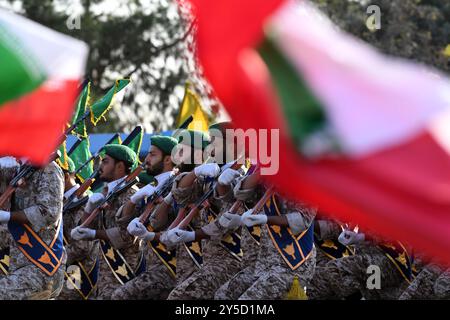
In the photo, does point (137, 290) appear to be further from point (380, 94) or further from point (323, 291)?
point (380, 94)

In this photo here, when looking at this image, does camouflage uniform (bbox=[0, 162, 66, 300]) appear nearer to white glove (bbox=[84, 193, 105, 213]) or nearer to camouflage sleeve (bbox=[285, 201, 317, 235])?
white glove (bbox=[84, 193, 105, 213])

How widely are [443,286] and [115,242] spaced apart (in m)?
2.85

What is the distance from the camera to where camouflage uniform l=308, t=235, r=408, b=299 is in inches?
420

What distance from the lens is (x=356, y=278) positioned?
420 inches

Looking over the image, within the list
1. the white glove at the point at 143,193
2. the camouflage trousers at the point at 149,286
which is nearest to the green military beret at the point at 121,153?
the white glove at the point at 143,193

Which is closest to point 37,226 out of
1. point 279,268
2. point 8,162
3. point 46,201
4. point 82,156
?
point 46,201

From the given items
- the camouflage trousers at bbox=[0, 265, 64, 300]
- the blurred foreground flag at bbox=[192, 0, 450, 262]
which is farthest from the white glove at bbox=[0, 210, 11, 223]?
the blurred foreground flag at bbox=[192, 0, 450, 262]

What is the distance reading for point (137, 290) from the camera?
1095 centimetres

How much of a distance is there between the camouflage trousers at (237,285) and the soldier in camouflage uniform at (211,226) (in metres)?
0.16

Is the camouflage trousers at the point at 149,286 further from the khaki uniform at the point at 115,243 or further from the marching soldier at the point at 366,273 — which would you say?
the marching soldier at the point at 366,273

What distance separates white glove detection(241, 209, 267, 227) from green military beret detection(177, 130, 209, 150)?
119 centimetres

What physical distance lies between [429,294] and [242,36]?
6954mm

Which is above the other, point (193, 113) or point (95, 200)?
point (95, 200)

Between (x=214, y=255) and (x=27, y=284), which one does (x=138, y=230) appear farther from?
(x=27, y=284)
